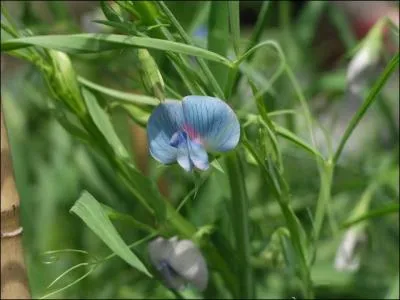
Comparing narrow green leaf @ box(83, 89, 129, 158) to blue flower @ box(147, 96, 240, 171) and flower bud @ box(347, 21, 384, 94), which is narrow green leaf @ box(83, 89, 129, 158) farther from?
flower bud @ box(347, 21, 384, 94)

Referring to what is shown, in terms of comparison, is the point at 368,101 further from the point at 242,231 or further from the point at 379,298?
the point at 379,298

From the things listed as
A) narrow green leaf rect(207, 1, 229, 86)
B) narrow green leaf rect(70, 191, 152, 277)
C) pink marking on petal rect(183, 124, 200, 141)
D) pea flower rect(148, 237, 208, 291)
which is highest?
narrow green leaf rect(207, 1, 229, 86)

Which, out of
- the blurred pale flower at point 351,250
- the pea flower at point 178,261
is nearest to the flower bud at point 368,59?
the blurred pale flower at point 351,250

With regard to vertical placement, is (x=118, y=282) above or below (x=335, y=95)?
below

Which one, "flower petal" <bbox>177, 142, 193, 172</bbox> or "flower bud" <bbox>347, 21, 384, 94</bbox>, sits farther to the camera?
"flower bud" <bbox>347, 21, 384, 94</bbox>

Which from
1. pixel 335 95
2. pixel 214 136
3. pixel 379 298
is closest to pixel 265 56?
pixel 335 95

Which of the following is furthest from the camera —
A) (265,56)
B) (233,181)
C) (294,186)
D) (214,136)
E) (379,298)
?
(265,56)

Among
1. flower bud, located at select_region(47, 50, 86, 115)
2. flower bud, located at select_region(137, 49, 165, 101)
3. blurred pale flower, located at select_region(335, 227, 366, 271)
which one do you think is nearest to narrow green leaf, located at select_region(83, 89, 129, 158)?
flower bud, located at select_region(47, 50, 86, 115)
